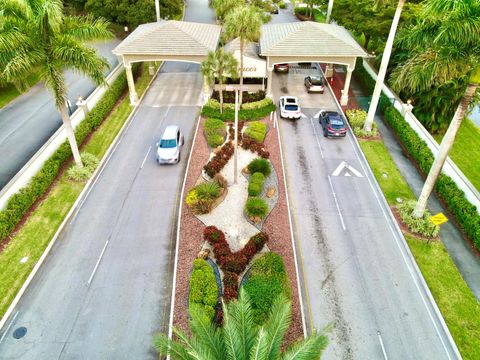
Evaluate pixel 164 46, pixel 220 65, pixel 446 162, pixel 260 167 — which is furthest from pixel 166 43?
pixel 446 162

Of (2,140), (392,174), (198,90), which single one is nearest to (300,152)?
(392,174)

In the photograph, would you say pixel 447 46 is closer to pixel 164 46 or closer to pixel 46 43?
pixel 46 43

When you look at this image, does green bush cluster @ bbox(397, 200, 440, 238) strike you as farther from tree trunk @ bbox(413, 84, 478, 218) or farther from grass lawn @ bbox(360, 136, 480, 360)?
grass lawn @ bbox(360, 136, 480, 360)

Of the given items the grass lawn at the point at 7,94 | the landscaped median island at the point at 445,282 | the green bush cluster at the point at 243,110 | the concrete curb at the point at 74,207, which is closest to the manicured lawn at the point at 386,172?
the landscaped median island at the point at 445,282

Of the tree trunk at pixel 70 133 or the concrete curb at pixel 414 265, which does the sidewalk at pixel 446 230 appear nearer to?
the concrete curb at pixel 414 265

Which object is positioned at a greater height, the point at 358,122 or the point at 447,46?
the point at 447,46

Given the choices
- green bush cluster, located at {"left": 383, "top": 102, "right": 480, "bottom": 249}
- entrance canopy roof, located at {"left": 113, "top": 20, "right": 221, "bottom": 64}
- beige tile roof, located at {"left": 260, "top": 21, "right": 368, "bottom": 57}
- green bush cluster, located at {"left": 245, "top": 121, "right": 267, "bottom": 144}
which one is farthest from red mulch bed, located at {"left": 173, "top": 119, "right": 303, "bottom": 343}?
beige tile roof, located at {"left": 260, "top": 21, "right": 368, "bottom": 57}

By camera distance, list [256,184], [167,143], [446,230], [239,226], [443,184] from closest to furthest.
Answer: [239,226]
[446,230]
[443,184]
[256,184]
[167,143]

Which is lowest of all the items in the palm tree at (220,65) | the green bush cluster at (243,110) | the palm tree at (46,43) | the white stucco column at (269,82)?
the green bush cluster at (243,110)
